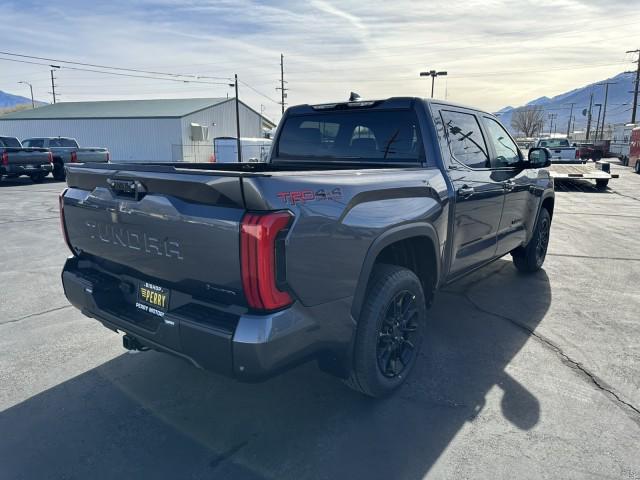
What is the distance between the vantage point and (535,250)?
19.3ft

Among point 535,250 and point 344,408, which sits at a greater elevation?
point 535,250

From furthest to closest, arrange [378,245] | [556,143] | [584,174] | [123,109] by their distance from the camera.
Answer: [123,109] → [556,143] → [584,174] → [378,245]

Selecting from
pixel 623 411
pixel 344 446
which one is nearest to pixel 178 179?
pixel 344 446

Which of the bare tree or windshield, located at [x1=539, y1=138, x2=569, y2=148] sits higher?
the bare tree

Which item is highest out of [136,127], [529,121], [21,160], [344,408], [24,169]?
[529,121]

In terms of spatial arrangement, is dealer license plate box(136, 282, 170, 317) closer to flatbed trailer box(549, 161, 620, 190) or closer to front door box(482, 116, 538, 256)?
front door box(482, 116, 538, 256)

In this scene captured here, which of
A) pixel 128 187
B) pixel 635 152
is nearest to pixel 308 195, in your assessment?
pixel 128 187

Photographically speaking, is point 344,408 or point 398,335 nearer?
point 344,408

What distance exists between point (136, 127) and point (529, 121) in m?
84.3

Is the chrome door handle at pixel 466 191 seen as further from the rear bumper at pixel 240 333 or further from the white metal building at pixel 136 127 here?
the white metal building at pixel 136 127

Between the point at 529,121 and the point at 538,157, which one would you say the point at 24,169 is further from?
the point at 529,121

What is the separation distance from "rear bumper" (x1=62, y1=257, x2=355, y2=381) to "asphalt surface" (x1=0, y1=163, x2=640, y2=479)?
525 mm

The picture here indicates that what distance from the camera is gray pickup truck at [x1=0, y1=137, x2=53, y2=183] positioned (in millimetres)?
16438

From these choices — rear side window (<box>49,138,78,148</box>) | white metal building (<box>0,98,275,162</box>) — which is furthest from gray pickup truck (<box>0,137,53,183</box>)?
white metal building (<box>0,98,275,162</box>)
